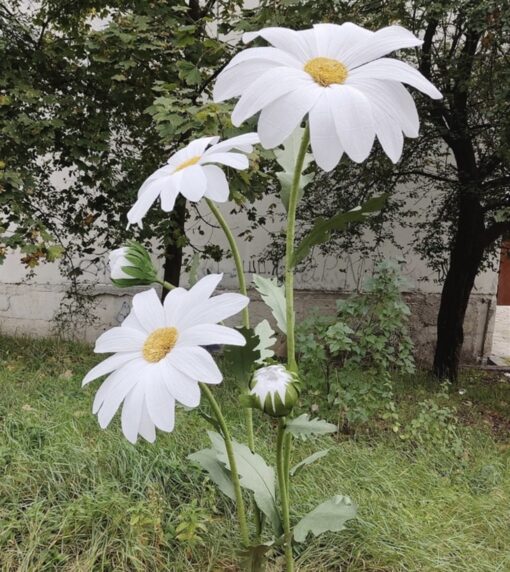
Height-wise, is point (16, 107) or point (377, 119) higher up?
point (16, 107)

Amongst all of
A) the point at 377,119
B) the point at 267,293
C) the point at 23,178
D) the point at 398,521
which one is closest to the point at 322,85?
the point at 377,119

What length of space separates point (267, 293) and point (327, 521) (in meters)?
0.51

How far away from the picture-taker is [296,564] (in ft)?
5.65

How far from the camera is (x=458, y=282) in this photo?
530cm

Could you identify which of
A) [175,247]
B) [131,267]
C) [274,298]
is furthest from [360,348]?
[131,267]

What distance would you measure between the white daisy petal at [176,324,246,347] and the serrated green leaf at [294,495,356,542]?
0.54m

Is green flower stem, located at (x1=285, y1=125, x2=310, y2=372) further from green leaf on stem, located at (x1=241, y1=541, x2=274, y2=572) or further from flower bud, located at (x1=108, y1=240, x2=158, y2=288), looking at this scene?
green leaf on stem, located at (x1=241, y1=541, x2=274, y2=572)

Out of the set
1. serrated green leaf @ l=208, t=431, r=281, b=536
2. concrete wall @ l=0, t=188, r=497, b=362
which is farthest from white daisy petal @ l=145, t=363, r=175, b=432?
concrete wall @ l=0, t=188, r=497, b=362

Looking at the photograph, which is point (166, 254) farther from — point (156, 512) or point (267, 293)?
point (267, 293)

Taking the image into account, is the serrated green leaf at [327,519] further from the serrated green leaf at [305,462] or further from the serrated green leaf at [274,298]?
the serrated green leaf at [274,298]

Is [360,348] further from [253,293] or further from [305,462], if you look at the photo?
[253,293]

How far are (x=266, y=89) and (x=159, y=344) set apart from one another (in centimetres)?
42

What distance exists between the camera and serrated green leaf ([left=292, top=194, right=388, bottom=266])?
948 millimetres

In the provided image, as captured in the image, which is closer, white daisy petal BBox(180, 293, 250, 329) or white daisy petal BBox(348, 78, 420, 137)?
white daisy petal BBox(348, 78, 420, 137)
